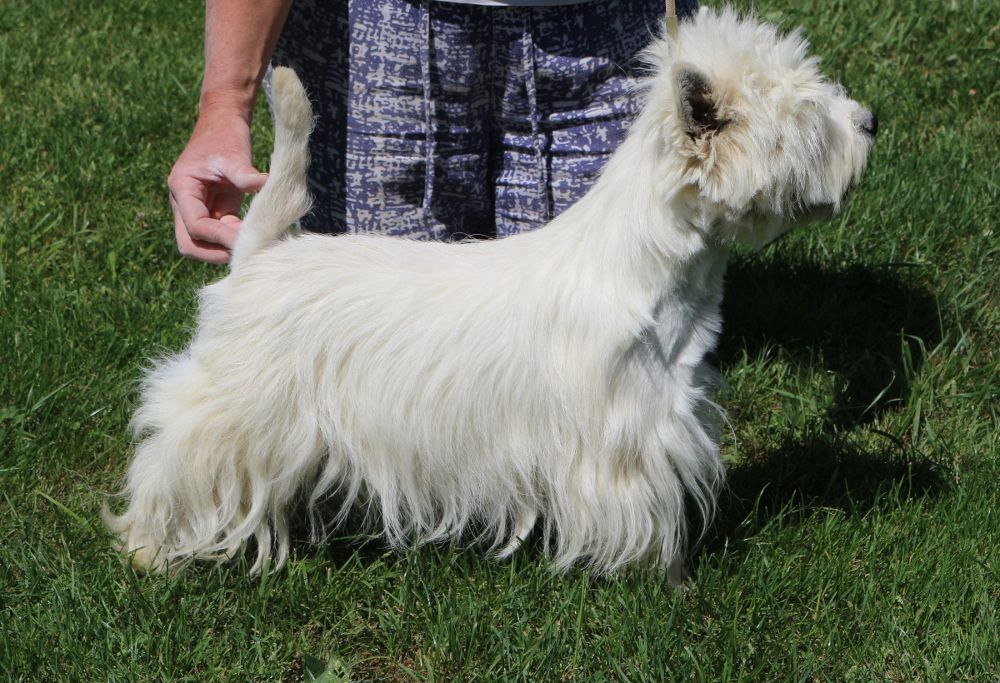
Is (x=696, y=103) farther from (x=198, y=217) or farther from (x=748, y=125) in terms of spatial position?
(x=198, y=217)

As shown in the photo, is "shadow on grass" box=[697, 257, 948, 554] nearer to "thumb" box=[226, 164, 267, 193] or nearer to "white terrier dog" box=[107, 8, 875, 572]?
"white terrier dog" box=[107, 8, 875, 572]

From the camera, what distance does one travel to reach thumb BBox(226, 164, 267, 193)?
231 cm

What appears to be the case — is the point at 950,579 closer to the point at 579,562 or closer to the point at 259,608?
the point at 579,562

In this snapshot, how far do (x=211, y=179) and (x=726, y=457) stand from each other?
1576mm

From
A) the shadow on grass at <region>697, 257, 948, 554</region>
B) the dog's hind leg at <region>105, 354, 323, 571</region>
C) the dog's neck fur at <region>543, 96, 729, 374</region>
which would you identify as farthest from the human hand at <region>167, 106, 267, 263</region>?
the shadow on grass at <region>697, 257, 948, 554</region>

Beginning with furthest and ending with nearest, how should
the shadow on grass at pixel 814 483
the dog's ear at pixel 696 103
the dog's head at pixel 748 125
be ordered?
1. the shadow on grass at pixel 814 483
2. the dog's head at pixel 748 125
3. the dog's ear at pixel 696 103

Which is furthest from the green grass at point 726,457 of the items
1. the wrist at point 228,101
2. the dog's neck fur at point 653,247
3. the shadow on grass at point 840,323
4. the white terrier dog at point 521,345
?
the wrist at point 228,101

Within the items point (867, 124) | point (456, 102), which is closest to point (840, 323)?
point (867, 124)

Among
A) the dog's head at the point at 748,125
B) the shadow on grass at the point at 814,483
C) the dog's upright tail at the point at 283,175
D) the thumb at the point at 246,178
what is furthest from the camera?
the shadow on grass at the point at 814,483

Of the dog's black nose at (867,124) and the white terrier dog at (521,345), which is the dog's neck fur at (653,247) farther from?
the dog's black nose at (867,124)

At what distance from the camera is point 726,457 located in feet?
10.1

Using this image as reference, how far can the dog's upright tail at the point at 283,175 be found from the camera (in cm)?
218

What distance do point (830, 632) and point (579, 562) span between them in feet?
1.95

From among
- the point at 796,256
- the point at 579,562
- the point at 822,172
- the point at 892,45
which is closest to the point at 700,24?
the point at 822,172
